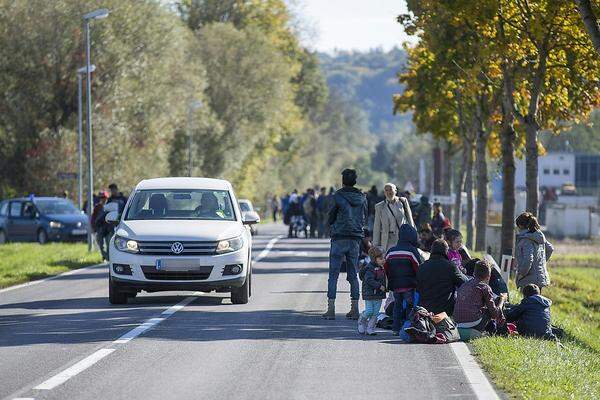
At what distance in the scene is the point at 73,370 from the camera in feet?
40.1

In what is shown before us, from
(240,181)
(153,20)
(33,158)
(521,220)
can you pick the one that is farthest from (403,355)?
(240,181)

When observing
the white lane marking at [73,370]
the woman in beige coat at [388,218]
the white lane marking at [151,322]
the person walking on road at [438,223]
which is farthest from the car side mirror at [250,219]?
the person walking on road at [438,223]

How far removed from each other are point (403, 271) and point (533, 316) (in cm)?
159

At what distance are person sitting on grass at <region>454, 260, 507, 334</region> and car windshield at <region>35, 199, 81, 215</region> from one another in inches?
1202

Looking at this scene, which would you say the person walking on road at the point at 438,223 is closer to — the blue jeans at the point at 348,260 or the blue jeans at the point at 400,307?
the blue jeans at the point at 348,260

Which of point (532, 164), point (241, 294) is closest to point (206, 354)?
point (241, 294)

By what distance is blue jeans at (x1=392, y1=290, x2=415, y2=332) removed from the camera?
54.3 feet

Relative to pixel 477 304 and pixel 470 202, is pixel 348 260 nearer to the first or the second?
pixel 477 304

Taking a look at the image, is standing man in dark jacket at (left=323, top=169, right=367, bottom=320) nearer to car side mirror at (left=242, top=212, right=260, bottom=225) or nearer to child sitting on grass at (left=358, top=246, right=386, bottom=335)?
child sitting on grass at (left=358, top=246, right=386, bottom=335)

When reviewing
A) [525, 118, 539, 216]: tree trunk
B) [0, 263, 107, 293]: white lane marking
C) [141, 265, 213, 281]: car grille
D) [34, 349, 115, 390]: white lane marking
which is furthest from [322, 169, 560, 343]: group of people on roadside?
[525, 118, 539, 216]: tree trunk

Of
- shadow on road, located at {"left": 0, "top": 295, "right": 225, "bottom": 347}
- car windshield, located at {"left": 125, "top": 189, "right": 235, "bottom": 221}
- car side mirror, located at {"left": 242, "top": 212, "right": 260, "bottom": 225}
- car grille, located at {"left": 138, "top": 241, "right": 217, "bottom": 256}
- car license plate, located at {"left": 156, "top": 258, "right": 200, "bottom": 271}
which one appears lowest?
shadow on road, located at {"left": 0, "top": 295, "right": 225, "bottom": 347}

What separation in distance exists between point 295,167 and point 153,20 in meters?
65.3

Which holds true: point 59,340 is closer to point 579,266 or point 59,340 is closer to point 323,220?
point 579,266

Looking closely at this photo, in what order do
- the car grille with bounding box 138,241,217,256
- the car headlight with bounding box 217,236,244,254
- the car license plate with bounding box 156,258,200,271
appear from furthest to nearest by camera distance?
the car headlight with bounding box 217,236,244,254, the car grille with bounding box 138,241,217,256, the car license plate with bounding box 156,258,200,271
